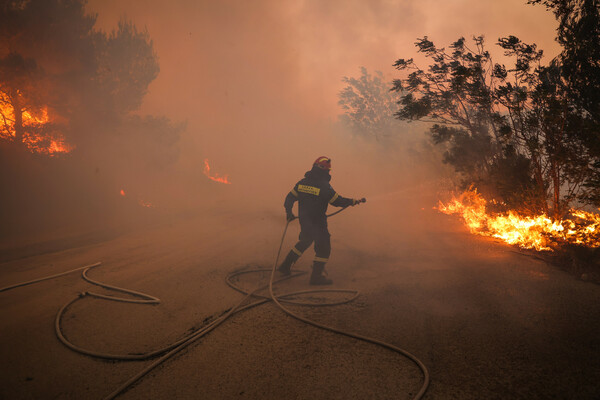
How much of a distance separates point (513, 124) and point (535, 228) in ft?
7.56

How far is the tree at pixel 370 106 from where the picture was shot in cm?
2806

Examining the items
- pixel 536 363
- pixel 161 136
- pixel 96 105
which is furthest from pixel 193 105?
pixel 536 363

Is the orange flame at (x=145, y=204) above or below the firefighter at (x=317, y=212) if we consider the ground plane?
below

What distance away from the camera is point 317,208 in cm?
499

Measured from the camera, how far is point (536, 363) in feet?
8.23

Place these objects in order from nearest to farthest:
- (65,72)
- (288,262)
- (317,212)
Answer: (317,212) → (288,262) → (65,72)

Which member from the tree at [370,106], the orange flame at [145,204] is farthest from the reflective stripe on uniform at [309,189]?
the tree at [370,106]

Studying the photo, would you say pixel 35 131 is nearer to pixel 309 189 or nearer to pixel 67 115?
pixel 67 115

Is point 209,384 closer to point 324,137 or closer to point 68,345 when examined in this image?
point 68,345

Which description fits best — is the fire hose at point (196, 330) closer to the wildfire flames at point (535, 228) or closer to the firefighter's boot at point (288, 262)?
the firefighter's boot at point (288, 262)

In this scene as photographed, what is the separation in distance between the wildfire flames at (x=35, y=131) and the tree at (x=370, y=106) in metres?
22.7

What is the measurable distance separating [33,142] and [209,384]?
17542mm

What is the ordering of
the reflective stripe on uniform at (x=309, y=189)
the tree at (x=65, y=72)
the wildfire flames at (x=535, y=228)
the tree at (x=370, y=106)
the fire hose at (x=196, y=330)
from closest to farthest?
the fire hose at (x=196, y=330) → the wildfire flames at (x=535, y=228) → the reflective stripe on uniform at (x=309, y=189) → the tree at (x=65, y=72) → the tree at (x=370, y=106)

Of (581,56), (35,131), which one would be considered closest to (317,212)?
(581,56)
